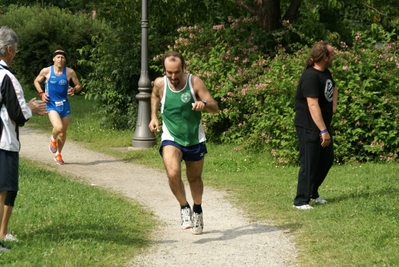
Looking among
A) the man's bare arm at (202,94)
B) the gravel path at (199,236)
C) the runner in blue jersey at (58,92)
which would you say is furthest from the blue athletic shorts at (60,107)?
the man's bare arm at (202,94)

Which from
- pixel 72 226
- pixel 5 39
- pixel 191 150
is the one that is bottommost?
pixel 72 226

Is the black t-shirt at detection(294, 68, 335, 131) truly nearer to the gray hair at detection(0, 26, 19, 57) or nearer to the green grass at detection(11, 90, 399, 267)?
the green grass at detection(11, 90, 399, 267)

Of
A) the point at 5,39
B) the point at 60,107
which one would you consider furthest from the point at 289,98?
the point at 5,39

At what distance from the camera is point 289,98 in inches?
539

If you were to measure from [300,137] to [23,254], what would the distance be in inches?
151

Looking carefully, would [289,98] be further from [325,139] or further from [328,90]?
[325,139]

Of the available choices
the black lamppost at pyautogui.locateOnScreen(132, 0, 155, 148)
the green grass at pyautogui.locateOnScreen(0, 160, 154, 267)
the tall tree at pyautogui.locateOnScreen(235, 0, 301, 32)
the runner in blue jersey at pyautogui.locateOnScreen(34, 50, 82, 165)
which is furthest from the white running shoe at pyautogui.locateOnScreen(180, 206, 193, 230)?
the tall tree at pyautogui.locateOnScreen(235, 0, 301, 32)

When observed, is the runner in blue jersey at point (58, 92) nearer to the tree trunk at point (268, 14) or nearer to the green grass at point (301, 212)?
the green grass at point (301, 212)

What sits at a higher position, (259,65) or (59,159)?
(259,65)

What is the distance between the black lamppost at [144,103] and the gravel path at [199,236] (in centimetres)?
252

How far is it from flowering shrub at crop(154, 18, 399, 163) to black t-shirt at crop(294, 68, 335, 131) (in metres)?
3.69

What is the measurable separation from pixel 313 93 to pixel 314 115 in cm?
24

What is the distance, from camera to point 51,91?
45.2 ft

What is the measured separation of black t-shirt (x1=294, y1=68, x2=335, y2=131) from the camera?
9195 millimetres
